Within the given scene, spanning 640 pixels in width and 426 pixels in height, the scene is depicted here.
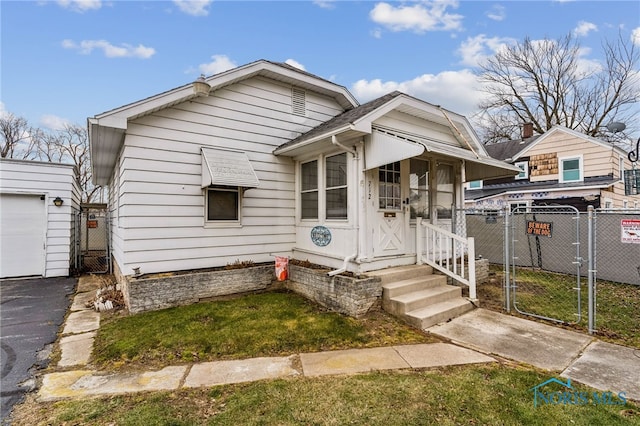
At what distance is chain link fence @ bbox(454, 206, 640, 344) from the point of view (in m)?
4.75

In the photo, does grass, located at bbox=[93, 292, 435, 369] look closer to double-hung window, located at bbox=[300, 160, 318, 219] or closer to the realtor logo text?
the realtor logo text

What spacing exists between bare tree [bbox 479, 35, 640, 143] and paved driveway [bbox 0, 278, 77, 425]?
27.9 m

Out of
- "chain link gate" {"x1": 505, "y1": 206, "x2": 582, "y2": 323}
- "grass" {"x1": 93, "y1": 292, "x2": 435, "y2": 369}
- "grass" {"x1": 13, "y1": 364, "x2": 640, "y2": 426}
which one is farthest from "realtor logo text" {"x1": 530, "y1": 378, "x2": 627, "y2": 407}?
"chain link gate" {"x1": 505, "y1": 206, "x2": 582, "y2": 323}

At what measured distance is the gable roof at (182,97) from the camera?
5164 mm

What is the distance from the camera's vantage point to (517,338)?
168 inches

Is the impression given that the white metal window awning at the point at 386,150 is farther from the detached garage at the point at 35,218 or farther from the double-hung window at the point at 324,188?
the detached garage at the point at 35,218

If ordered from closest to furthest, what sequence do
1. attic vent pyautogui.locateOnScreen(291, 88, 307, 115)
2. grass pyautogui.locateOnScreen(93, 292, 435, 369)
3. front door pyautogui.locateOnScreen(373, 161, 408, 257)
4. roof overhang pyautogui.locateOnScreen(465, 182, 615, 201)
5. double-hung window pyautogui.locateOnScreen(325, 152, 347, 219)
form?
1. grass pyautogui.locateOnScreen(93, 292, 435, 369)
2. front door pyautogui.locateOnScreen(373, 161, 408, 257)
3. double-hung window pyautogui.locateOnScreen(325, 152, 347, 219)
4. attic vent pyautogui.locateOnScreen(291, 88, 307, 115)
5. roof overhang pyautogui.locateOnScreen(465, 182, 615, 201)

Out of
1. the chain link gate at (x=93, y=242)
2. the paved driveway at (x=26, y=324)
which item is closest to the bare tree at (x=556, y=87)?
the chain link gate at (x=93, y=242)

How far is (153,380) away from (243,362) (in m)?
0.94

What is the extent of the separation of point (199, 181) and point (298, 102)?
10.5ft

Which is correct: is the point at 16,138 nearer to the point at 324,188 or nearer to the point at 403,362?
the point at 324,188

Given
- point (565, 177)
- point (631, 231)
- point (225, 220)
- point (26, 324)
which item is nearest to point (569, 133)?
point (565, 177)

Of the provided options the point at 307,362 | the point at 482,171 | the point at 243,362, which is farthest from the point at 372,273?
the point at 482,171

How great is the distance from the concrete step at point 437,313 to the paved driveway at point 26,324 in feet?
15.3
